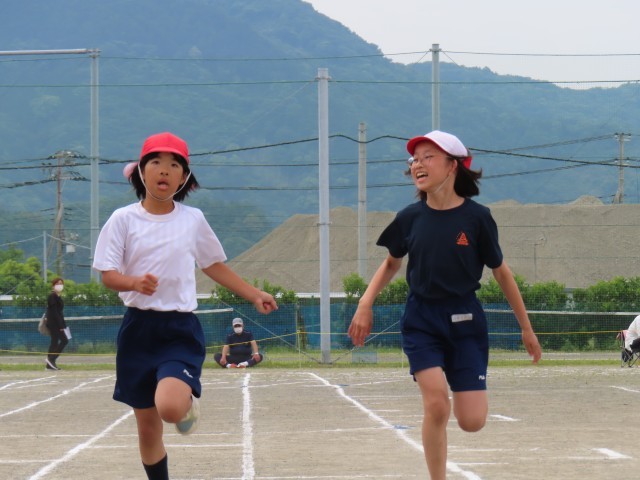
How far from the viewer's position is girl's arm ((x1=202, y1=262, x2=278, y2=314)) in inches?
290

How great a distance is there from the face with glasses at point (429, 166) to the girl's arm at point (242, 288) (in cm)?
112

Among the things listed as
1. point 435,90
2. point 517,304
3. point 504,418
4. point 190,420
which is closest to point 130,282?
point 190,420

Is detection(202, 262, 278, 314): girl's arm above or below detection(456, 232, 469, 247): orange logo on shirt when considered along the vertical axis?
below

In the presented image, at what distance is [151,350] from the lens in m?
7.12

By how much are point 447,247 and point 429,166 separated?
0.53 metres

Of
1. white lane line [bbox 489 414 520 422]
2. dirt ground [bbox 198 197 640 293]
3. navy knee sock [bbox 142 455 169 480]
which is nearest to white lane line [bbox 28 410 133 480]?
navy knee sock [bbox 142 455 169 480]

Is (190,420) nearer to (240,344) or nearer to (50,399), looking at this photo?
(50,399)

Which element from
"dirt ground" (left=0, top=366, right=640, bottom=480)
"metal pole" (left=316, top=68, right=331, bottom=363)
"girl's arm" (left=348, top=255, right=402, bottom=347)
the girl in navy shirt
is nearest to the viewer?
the girl in navy shirt

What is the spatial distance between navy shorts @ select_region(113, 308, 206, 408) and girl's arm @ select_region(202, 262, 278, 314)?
0.38 meters

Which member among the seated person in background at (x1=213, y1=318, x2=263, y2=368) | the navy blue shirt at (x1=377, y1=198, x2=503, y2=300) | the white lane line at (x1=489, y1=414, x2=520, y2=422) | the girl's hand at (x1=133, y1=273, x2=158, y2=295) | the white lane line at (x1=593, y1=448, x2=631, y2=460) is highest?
the navy blue shirt at (x1=377, y1=198, x2=503, y2=300)

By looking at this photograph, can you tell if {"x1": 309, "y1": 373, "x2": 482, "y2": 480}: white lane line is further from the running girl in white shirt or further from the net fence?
the net fence

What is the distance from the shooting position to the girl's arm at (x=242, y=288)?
7.36 meters

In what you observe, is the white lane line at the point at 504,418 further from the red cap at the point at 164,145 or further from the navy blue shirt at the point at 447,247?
the red cap at the point at 164,145

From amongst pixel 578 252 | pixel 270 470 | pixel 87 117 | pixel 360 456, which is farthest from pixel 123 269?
pixel 87 117
